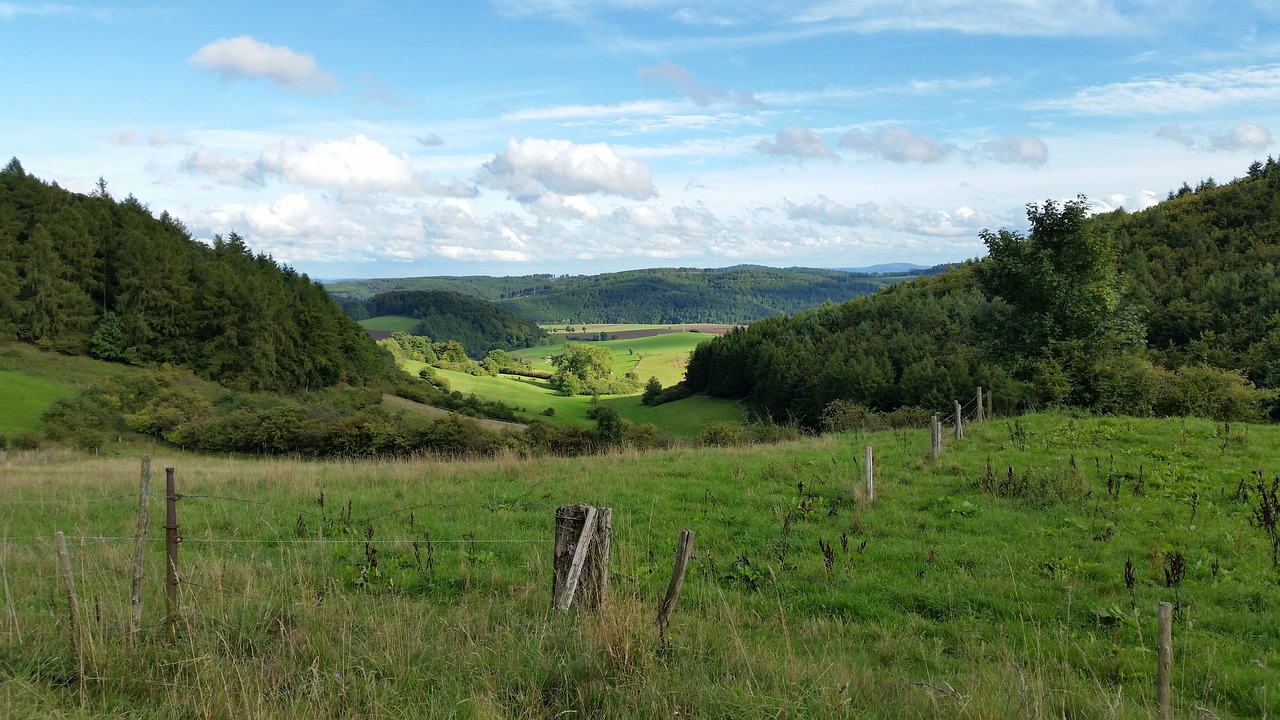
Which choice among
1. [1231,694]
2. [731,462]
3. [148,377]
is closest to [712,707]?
[1231,694]

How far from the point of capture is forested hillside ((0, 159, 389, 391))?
68019 mm

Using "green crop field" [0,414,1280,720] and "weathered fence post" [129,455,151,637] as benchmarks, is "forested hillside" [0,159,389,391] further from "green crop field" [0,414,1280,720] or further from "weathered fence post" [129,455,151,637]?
"weathered fence post" [129,455,151,637]

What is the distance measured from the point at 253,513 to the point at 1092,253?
30.7m

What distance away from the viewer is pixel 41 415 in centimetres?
4894

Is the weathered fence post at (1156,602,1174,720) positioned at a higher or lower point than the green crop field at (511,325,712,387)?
higher

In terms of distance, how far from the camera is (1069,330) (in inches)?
1136

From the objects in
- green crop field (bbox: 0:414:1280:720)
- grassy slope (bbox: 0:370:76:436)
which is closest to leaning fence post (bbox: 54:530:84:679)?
green crop field (bbox: 0:414:1280:720)

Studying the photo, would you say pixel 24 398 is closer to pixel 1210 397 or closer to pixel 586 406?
pixel 586 406

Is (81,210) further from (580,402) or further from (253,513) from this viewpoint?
(253,513)

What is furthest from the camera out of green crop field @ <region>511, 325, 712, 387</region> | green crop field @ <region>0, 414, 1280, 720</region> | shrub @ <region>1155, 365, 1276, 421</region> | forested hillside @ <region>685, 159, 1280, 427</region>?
green crop field @ <region>511, 325, 712, 387</region>

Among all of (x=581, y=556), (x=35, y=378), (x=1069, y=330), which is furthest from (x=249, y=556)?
(x=35, y=378)

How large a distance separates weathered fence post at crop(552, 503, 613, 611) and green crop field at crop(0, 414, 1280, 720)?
0.21 meters

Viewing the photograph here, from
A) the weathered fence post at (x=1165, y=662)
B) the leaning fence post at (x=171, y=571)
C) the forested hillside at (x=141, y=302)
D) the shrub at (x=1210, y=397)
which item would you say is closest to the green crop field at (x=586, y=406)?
the forested hillside at (x=141, y=302)

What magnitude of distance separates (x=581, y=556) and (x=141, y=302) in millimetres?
84493
